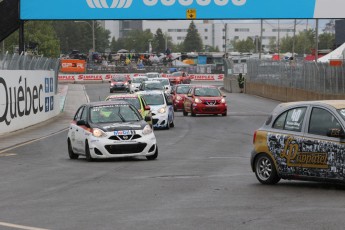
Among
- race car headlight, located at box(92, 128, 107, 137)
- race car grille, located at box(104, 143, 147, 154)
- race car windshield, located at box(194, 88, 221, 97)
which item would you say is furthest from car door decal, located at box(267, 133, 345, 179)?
race car windshield, located at box(194, 88, 221, 97)

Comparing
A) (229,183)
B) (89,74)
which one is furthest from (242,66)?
(229,183)

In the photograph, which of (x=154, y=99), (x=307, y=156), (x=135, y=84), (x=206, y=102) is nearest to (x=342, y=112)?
(x=307, y=156)

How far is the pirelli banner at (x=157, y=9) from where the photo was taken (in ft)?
121

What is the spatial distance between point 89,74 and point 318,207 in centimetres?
10499

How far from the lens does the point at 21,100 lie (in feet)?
115

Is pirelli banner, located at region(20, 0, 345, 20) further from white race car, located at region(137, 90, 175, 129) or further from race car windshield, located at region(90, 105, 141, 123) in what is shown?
race car windshield, located at region(90, 105, 141, 123)

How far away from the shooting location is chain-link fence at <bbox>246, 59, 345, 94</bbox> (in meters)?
48.5

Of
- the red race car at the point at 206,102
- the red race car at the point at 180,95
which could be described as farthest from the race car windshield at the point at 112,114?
the red race car at the point at 180,95

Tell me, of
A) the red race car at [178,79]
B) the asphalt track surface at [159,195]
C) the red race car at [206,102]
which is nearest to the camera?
the asphalt track surface at [159,195]

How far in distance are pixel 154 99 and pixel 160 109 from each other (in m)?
1.01

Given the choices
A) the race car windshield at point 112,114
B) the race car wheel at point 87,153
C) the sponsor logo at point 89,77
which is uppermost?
the sponsor logo at point 89,77

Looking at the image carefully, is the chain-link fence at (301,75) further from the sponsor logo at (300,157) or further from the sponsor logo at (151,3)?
the sponsor logo at (300,157)

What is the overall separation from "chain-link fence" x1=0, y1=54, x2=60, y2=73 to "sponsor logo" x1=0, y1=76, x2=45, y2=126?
1.87 ft

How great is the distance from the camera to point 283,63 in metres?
64.9
